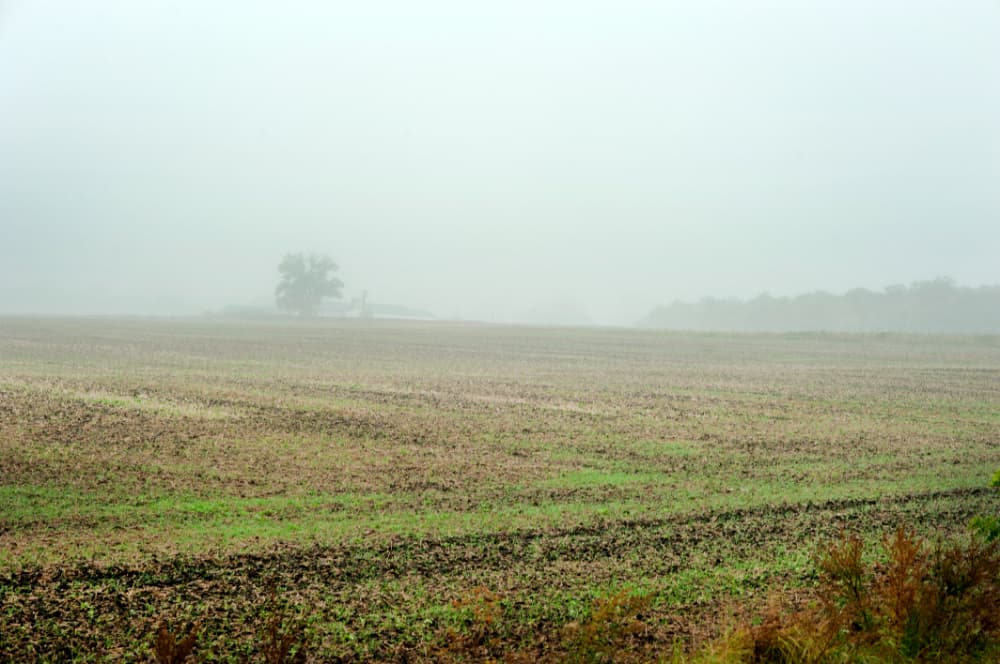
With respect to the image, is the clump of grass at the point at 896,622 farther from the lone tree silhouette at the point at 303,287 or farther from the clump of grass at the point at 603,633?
the lone tree silhouette at the point at 303,287

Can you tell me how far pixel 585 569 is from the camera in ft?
23.8

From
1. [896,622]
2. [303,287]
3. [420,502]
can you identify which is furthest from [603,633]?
[303,287]

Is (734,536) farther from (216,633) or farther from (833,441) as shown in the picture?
(833,441)

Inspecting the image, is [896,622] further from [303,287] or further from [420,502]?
[303,287]

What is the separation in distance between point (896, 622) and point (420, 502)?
205 inches

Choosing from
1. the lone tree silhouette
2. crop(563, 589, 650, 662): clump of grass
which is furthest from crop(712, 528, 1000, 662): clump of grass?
the lone tree silhouette

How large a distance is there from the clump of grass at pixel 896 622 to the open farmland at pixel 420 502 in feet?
2.22

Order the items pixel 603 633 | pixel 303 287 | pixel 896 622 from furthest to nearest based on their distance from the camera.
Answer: pixel 303 287, pixel 896 622, pixel 603 633

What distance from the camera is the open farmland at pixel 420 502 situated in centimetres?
616

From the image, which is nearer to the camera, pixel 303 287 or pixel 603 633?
pixel 603 633

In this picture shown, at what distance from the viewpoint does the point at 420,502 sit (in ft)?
30.8

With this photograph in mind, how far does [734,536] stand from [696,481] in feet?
8.08

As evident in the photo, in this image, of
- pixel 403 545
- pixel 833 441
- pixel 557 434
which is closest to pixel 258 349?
pixel 557 434

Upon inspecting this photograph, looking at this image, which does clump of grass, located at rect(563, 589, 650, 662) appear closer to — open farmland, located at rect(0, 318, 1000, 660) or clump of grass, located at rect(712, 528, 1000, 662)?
open farmland, located at rect(0, 318, 1000, 660)
